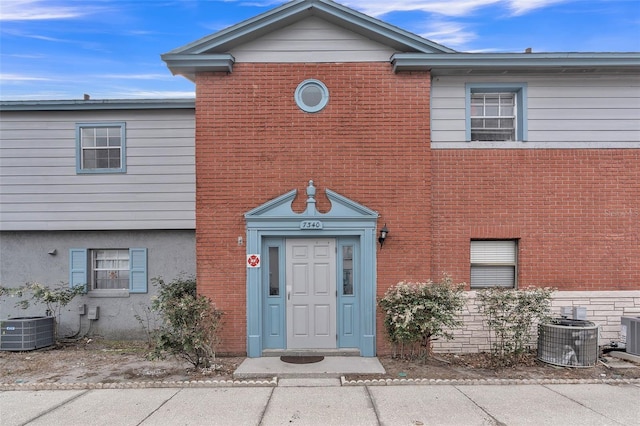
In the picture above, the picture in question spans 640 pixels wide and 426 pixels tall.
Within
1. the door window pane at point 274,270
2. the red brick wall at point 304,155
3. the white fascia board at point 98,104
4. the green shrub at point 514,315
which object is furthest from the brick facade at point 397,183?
the white fascia board at point 98,104

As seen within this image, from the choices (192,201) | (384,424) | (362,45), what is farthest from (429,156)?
(192,201)

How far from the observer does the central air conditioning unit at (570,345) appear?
652 centimetres

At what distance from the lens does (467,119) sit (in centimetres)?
757

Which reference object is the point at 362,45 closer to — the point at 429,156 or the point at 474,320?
the point at 429,156

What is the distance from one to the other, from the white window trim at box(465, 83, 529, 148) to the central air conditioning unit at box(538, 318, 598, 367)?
3.50 meters

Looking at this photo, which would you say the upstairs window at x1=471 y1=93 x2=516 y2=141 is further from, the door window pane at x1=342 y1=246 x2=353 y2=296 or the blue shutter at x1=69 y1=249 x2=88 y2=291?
the blue shutter at x1=69 y1=249 x2=88 y2=291

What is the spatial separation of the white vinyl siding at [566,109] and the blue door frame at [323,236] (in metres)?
2.39

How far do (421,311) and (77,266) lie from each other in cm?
809

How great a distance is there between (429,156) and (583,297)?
4096mm

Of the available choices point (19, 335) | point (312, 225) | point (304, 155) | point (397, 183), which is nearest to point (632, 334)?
point (397, 183)

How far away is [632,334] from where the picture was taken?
702cm

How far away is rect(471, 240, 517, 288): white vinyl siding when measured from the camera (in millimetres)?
7598

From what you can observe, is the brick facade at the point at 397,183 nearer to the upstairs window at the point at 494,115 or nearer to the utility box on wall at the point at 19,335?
the upstairs window at the point at 494,115

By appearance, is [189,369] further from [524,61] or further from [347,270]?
[524,61]
